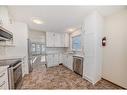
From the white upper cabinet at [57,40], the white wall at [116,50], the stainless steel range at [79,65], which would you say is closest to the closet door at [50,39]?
the white upper cabinet at [57,40]

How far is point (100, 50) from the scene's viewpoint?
2.23 meters

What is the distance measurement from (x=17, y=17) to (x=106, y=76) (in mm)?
2993

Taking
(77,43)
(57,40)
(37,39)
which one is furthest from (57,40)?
(37,39)

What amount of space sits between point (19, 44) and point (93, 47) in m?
2.30

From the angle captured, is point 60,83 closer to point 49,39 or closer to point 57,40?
point 49,39

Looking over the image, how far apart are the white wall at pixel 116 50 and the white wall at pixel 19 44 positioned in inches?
98.5

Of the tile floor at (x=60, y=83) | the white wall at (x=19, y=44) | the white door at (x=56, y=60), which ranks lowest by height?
the tile floor at (x=60, y=83)

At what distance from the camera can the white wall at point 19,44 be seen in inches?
90.8

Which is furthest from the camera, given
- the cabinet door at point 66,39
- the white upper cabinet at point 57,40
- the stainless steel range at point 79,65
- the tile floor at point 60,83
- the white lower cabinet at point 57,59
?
the cabinet door at point 66,39

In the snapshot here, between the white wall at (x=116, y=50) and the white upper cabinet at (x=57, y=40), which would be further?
the white upper cabinet at (x=57, y=40)

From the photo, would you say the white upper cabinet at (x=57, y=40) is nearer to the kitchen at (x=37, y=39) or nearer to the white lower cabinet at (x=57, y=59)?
the white lower cabinet at (x=57, y=59)
